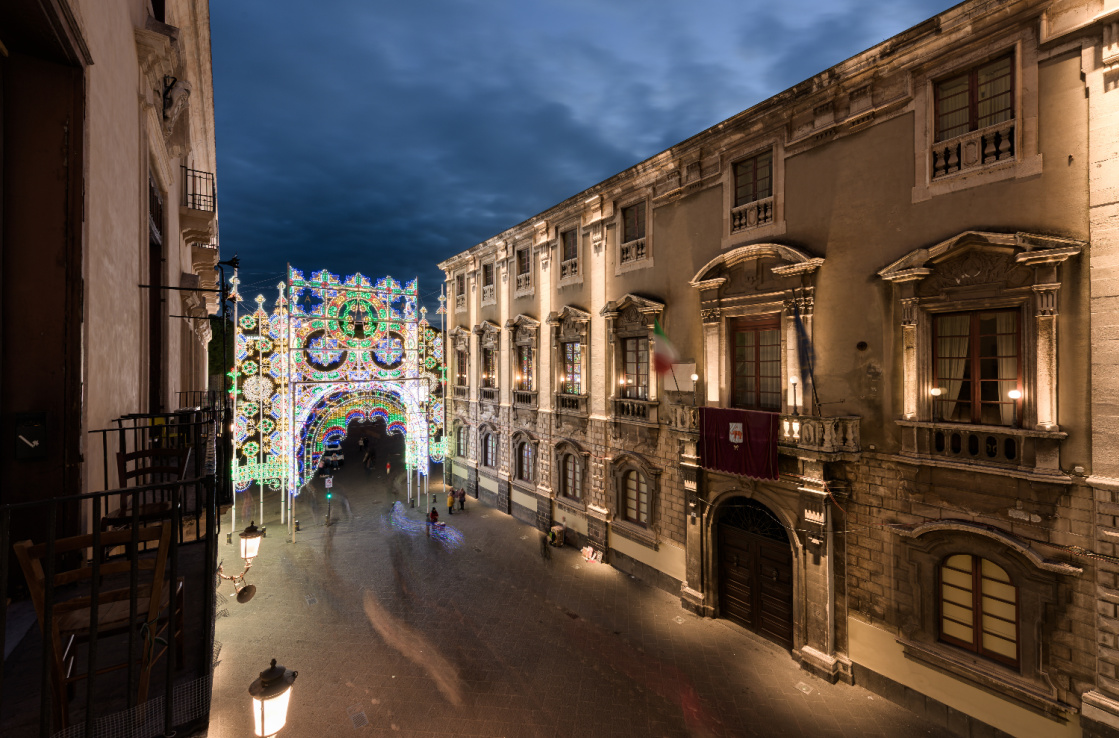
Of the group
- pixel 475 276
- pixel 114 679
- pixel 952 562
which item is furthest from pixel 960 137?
pixel 475 276

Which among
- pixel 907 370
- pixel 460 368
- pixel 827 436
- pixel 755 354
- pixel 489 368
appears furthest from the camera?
pixel 460 368

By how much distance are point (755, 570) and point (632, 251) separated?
34.1ft

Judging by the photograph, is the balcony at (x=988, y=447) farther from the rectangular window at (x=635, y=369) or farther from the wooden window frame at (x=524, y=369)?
the wooden window frame at (x=524, y=369)

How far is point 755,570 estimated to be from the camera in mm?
12578

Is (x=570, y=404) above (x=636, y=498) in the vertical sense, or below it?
above

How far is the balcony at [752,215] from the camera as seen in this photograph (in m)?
12.2

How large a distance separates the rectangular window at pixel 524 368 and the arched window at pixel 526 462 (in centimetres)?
257

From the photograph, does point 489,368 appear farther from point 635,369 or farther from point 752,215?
point 752,215

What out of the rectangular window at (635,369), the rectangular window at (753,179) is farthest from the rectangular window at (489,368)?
the rectangular window at (753,179)

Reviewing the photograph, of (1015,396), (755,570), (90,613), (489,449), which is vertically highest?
(1015,396)

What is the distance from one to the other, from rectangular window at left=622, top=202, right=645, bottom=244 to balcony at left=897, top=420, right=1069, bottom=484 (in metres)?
9.67

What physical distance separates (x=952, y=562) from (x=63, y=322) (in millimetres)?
13816

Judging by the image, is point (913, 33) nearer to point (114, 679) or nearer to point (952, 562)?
point (952, 562)

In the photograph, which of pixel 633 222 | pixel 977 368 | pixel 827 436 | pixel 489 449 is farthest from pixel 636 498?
pixel 489 449
